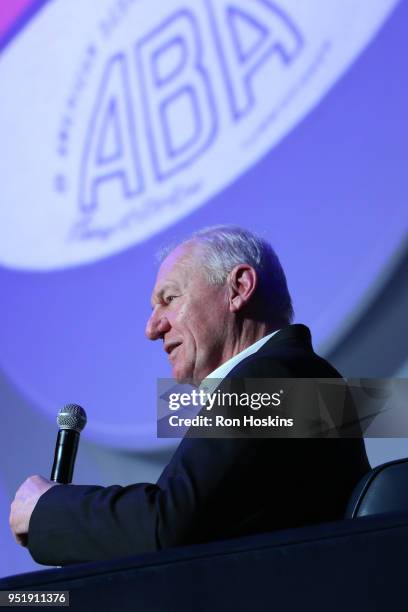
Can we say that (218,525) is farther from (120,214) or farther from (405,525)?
(120,214)

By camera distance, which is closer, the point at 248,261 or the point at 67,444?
the point at 67,444

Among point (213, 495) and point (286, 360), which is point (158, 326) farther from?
point (213, 495)

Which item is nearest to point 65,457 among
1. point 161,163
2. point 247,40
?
point 161,163

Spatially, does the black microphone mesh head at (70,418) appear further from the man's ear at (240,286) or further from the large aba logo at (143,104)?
the large aba logo at (143,104)

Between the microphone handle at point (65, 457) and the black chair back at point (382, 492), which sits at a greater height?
the microphone handle at point (65, 457)

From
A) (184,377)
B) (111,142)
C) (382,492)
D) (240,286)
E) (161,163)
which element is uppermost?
(111,142)

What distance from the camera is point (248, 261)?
1.51 meters

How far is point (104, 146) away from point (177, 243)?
838mm

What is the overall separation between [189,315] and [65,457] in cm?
31

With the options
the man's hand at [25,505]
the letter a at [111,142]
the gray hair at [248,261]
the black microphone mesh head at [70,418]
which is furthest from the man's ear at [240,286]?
the letter a at [111,142]

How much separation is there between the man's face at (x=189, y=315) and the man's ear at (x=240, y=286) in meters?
0.01

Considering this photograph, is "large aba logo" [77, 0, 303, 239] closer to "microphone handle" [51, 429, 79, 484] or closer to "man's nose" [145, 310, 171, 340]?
"man's nose" [145, 310, 171, 340]

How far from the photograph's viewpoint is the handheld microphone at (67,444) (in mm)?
1354

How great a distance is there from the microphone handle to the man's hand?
0.17m
